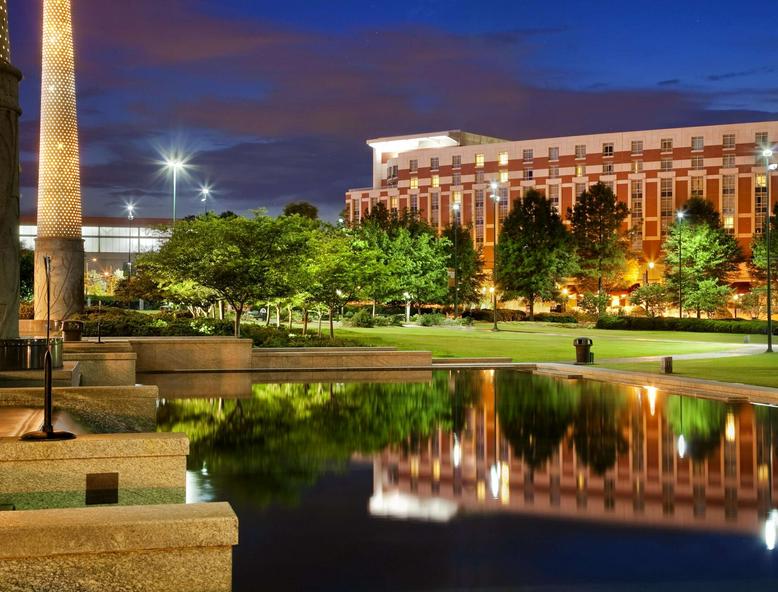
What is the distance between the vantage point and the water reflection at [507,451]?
11.5 m

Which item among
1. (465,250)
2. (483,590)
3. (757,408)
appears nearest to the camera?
(483,590)

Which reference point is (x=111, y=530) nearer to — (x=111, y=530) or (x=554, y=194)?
(x=111, y=530)

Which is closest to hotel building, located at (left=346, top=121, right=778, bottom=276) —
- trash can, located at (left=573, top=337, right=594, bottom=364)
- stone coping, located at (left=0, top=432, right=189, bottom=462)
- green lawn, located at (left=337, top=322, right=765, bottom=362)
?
green lawn, located at (left=337, top=322, right=765, bottom=362)

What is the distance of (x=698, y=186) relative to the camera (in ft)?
331

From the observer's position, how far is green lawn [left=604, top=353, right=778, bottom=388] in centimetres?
2705

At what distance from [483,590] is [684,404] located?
15.0 meters

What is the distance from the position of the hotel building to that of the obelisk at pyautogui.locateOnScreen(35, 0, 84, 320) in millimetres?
54105

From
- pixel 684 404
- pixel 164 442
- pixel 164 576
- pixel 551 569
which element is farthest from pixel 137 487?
pixel 684 404

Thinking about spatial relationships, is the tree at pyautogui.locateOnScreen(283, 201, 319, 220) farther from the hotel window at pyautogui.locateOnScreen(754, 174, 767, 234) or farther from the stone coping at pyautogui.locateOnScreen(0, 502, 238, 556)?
the stone coping at pyautogui.locateOnScreen(0, 502, 238, 556)

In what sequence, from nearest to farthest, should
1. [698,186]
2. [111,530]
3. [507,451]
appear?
1. [111,530]
2. [507,451]
3. [698,186]

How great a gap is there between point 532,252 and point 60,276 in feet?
165

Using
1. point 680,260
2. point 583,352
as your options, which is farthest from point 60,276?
point 680,260

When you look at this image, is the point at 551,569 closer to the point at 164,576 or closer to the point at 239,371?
the point at 164,576

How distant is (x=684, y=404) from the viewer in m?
21.9
